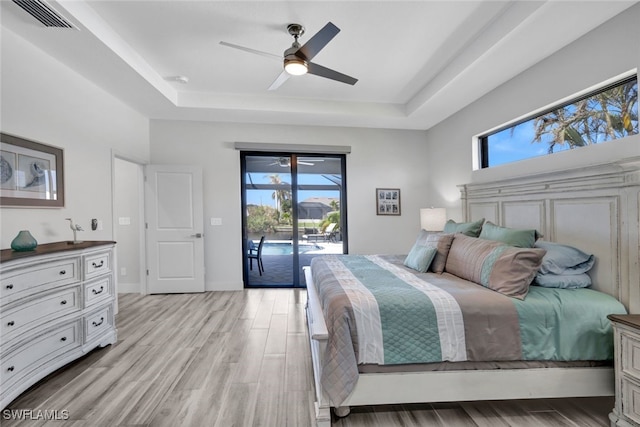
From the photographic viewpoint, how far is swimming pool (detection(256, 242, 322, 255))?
470 centimetres

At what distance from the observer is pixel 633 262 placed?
1832 mm

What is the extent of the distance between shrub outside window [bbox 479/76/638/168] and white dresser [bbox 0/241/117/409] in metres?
4.27

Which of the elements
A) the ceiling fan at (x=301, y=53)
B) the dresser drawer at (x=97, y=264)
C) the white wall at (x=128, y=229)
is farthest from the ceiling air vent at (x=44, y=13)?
the white wall at (x=128, y=229)

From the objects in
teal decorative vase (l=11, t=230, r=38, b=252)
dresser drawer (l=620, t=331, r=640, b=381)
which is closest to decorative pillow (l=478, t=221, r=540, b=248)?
dresser drawer (l=620, t=331, r=640, b=381)

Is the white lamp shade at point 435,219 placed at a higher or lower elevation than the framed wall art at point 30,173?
lower

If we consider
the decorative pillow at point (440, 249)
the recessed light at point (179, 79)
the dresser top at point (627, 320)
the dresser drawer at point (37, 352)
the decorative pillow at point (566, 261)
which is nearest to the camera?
the dresser top at point (627, 320)

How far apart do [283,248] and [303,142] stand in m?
1.82

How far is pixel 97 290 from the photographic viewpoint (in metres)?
2.46

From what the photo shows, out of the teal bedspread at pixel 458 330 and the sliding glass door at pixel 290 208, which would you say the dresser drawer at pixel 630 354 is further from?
the sliding glass door at pixel 290 208

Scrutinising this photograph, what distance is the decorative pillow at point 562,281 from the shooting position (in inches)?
77.5

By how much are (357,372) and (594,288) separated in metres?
1.93

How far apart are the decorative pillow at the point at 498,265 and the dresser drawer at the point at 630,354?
0.48 metres

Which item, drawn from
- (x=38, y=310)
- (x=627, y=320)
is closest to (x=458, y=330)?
(x=627, y=320)

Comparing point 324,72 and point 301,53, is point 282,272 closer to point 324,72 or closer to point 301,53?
point 324,72
